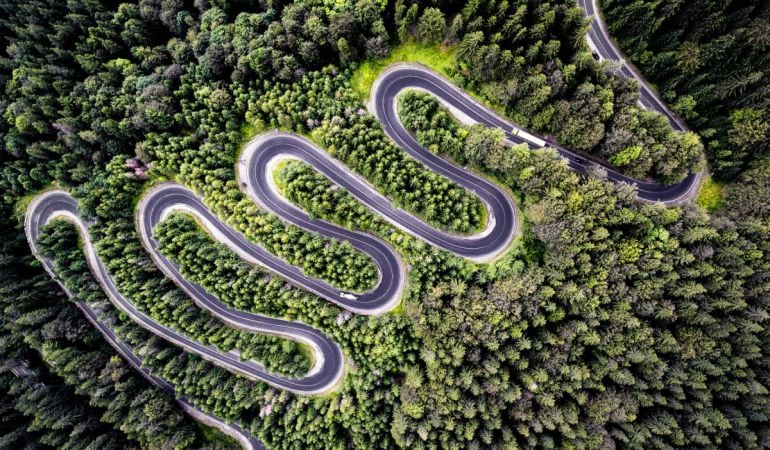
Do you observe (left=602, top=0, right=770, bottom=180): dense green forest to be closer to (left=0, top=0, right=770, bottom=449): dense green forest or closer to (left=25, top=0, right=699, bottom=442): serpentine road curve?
(left=0, top=0, right=770, bottom=449): dense green forest

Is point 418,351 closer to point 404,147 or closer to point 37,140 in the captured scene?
point 404,147

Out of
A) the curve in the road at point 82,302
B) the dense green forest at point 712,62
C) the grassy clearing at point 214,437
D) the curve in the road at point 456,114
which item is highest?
the dense green forest at point 712,62

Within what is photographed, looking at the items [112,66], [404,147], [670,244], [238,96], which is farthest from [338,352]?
[112,66]

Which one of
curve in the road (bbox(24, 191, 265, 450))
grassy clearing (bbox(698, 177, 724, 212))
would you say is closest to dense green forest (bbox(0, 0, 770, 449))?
grassy clearing (bbox(698, 177, 724, 212))

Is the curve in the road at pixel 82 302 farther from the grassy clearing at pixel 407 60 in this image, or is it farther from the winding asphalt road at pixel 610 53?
the winding asphalt road at pixel 610 53

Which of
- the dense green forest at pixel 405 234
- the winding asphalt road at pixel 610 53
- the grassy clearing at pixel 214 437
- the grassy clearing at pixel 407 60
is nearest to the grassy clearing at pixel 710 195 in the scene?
the dense green forest at pixel 405 234

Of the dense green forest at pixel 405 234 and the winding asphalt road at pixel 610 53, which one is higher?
the winding asphalt road at pixel 610 53
